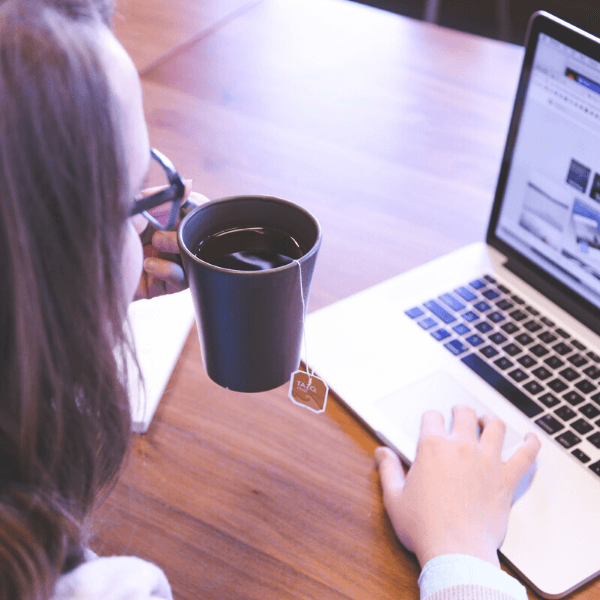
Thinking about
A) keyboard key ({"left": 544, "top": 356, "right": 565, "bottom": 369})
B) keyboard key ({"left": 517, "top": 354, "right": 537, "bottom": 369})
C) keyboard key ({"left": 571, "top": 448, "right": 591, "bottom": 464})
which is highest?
keyboard key ({"left": 544, "top": 356, "right": 565, "bottom": 369})

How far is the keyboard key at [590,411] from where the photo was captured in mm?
653

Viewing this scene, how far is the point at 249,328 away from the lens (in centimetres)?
51

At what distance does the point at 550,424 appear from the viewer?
2.13 ft

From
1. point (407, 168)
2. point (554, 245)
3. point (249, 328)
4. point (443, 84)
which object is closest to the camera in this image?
point (249, 328)

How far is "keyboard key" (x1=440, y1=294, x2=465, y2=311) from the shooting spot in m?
0.78

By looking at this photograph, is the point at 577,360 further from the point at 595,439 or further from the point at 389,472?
the point at 389,472

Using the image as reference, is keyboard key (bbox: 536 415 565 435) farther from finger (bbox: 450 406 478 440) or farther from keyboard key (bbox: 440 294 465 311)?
keyboard key (bbox: 440 294 465 311)

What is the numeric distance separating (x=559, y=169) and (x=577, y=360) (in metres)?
0.22

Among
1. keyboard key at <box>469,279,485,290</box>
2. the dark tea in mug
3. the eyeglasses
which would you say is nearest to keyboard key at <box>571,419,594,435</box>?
keyboard key at <box>469,279,485,290</box>

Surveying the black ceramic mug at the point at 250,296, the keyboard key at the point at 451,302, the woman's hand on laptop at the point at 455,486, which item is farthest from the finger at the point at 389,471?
the keyboard key at the point at 451,302

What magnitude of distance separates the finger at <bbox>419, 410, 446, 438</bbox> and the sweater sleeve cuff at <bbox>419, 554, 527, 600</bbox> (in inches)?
5.0

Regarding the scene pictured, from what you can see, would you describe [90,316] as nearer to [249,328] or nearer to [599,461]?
[249,328]

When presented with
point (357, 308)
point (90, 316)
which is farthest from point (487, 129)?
point (90, 316)

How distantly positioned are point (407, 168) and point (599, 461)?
1.84 ft
